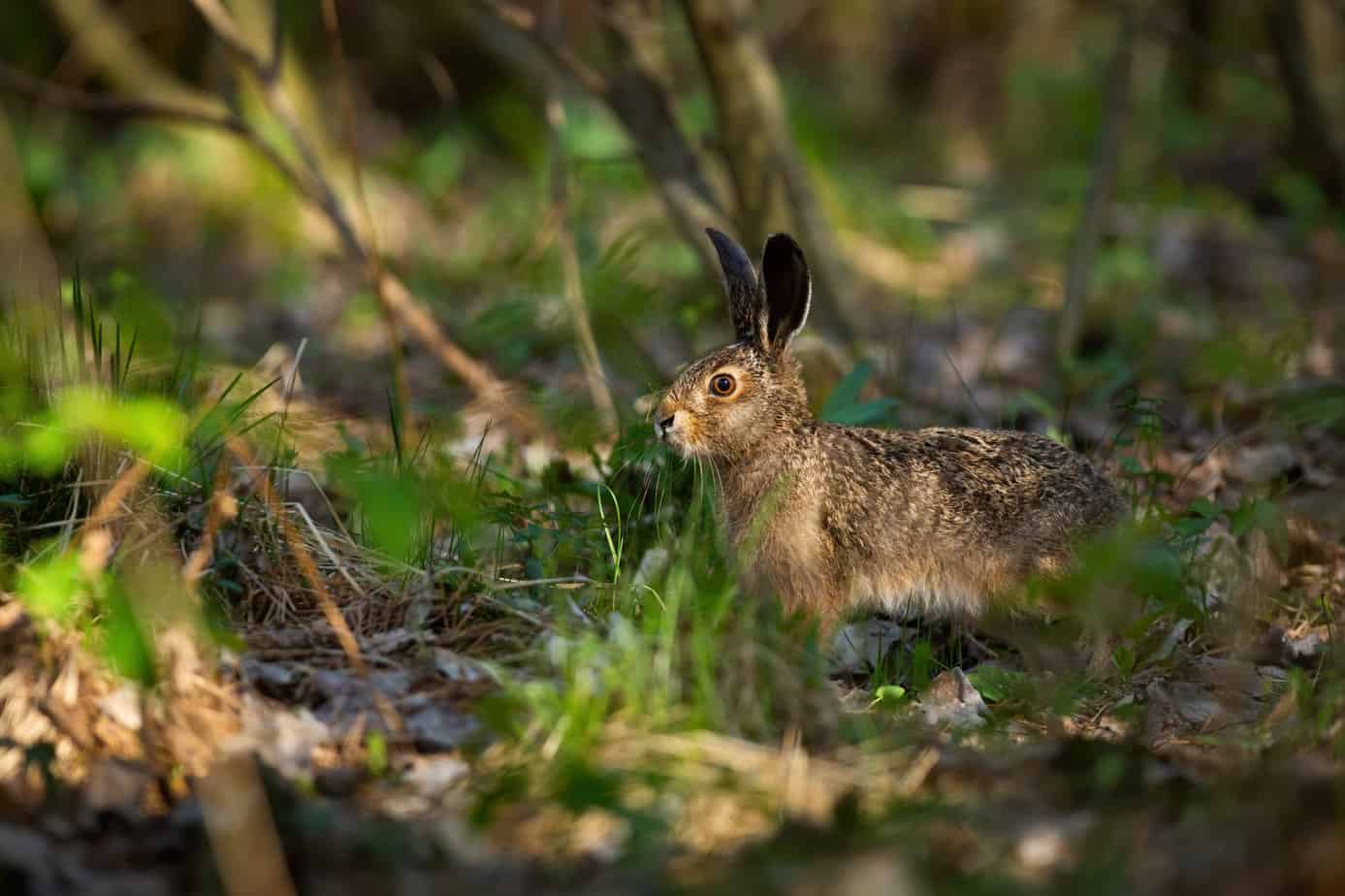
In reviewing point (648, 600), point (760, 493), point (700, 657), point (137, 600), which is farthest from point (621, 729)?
point (760, 493)

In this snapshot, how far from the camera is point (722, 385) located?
4.99 meters

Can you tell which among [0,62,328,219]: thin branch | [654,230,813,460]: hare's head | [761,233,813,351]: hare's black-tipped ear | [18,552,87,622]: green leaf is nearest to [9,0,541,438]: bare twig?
[0,62,328,219]: thin branch

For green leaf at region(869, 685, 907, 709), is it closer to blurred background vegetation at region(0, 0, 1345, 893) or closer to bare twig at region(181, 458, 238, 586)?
blurred background vegetation at region(0, 0, 1345, 893)

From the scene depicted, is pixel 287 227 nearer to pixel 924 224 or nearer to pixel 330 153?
pixel 330 153

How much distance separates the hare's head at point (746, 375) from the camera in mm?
4887

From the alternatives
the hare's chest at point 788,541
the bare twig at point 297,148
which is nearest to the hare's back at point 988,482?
the hare's chest at point 788,541

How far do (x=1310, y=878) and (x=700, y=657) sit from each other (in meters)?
1.53

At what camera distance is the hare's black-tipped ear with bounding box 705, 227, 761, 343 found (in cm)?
501

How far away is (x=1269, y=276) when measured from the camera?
952cm

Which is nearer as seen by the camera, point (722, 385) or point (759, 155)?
point (722, 385)

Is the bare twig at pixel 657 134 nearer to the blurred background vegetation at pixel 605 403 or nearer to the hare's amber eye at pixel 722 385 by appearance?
the blurred background vegetation at pixel 605 403

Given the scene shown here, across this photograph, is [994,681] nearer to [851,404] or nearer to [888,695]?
[888,695]

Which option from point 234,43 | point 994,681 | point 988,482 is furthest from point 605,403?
point 994,681

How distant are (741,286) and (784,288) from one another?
0.17 meters
